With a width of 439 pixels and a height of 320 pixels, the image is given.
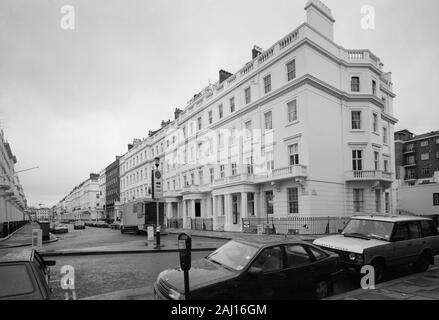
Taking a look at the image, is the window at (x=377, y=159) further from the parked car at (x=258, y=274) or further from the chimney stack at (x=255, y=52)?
the parked car at (x=258, y=274)

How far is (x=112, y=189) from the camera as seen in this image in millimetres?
85062

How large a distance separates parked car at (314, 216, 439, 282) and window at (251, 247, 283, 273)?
3.10 m

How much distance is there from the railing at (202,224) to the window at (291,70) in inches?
688

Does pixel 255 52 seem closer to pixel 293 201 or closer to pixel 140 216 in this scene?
pixel 293 201

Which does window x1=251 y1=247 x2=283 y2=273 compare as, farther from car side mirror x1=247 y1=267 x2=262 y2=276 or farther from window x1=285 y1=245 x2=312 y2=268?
window x1=285 y1=245 x2=312 y2=268

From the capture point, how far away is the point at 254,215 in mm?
29766

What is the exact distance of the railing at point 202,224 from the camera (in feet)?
116

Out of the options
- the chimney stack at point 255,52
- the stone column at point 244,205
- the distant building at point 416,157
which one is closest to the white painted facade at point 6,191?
the stone column at point 244,205

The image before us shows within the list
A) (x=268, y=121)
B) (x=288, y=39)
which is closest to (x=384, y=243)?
(x=268, y=121)

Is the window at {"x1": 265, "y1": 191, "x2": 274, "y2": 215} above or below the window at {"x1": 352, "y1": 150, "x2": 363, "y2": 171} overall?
below

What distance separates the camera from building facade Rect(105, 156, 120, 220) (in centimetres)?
7988

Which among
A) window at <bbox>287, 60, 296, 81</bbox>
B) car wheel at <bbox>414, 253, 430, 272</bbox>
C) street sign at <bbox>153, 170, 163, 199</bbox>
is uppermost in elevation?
window at <bbox>287, 60, 296, 81</bbox>

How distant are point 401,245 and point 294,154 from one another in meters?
17.1

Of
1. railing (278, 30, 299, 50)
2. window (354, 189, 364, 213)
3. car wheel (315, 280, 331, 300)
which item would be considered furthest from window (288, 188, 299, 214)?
car wheel (315, 280, 331, 300)
